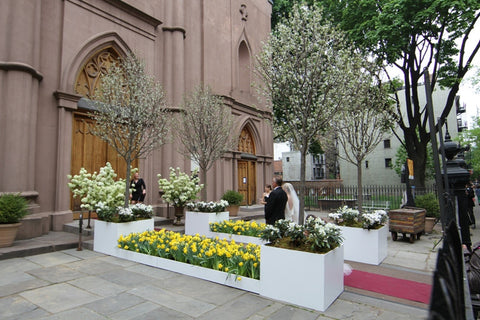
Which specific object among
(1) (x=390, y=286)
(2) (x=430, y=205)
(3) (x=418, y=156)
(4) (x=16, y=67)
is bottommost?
(1) (x=390, y=286)

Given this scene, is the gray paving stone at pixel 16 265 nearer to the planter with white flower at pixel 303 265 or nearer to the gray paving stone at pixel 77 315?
the gray paving stone at pixel 77 315

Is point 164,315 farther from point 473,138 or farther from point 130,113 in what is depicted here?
point 473,138

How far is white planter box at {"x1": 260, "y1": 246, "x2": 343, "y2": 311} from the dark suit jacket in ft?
9.22

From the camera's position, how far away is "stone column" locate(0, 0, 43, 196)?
8.02 meters

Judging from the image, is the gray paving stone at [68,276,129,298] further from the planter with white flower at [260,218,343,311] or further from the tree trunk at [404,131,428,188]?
the tree trunk at [404,131,428,188]

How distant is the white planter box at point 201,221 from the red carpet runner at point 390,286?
4852 millimetres

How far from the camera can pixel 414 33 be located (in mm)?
15469

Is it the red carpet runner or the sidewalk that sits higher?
the sidewalk

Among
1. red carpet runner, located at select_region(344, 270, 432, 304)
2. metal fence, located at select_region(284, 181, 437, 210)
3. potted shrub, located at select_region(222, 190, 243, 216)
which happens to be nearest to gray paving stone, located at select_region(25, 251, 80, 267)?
red carpet runner, located at select_region(344, 270, 432, 304)

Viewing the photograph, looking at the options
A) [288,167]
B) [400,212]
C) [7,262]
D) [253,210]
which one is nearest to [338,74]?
[400,212]

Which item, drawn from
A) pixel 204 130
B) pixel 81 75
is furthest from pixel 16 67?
pixel 204 130

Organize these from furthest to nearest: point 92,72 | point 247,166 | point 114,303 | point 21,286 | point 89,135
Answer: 1. point 247,166
2. point 92,72
3. point 89,135
4. point 21,286
5. point 114,303

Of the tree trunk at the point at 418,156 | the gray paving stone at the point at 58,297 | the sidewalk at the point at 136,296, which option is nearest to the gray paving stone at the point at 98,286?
the sidewalk at the point at 136,296

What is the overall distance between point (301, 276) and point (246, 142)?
49.3 feet
